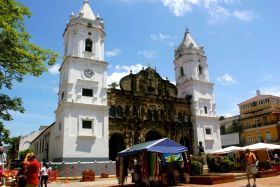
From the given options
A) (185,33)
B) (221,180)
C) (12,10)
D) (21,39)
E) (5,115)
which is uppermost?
(185,33)

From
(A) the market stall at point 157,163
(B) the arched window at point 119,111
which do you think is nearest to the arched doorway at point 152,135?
(B) the arched window at point 119,111

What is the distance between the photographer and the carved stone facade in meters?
31.9

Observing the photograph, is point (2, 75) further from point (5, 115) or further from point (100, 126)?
point (100, 126)

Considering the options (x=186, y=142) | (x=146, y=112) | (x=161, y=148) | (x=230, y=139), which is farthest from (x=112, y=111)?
(x=230, y=139)

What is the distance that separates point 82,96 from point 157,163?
657 inches

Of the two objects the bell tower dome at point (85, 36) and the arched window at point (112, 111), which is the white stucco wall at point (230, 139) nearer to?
the arched window at point (112, 111)

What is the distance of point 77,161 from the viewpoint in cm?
2672

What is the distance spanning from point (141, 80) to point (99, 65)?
21.6 feet

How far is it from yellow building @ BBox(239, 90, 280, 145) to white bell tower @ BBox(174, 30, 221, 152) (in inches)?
497

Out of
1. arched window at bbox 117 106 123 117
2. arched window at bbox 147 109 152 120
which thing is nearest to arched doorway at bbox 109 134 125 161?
arched window at bbox 117 106 123 117

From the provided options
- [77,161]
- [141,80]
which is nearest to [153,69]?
[141,80]

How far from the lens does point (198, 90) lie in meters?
38.3

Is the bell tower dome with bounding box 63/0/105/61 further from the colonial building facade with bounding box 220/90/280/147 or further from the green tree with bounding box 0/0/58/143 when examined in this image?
the colonial building facade with bounding box 220/90/280/147

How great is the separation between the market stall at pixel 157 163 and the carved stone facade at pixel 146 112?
14.6 m
